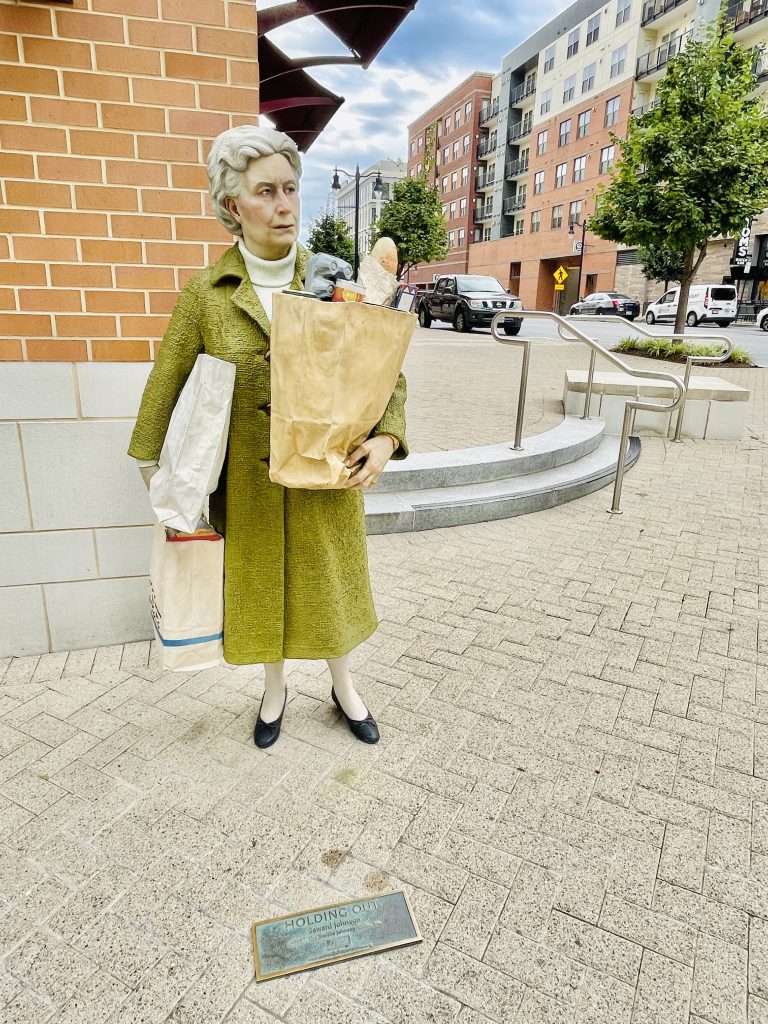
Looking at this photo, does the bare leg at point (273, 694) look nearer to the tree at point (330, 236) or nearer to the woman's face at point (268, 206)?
the woman's face at point (268, 206)

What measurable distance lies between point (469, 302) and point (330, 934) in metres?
20.2

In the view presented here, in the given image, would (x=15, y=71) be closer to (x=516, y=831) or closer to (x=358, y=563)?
(x=358, y=563)

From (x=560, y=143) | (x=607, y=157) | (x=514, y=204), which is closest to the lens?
(x=607, y=157)

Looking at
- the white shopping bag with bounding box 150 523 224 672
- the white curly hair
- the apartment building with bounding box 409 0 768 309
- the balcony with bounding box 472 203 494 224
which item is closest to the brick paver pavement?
the white shopping bag with bounding box 150 523 224 672

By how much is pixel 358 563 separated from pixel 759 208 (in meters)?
15.7

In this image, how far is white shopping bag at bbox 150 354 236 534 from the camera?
1.88 meters

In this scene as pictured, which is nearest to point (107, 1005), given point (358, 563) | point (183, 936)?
point (183, 936)

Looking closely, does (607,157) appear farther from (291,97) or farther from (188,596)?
A: (188,596)

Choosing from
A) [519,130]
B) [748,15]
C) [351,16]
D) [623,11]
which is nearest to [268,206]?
[351,16]

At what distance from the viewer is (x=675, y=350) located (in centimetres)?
1332

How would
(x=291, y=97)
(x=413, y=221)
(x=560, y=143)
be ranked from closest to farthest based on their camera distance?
(x=291, y=97)
(x=413, y=221)
(x=560, y=143)

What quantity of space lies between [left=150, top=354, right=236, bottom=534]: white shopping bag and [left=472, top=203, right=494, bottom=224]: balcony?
56.4 meters

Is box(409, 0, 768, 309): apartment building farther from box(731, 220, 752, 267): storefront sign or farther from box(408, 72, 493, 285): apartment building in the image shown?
box(731, 220, 752, 267): storefront sign

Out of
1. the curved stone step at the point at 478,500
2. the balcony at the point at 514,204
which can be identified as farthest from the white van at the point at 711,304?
the balcony at the point at 514,204
